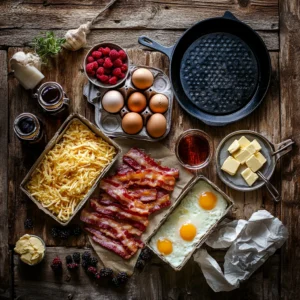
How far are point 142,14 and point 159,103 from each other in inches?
21.0

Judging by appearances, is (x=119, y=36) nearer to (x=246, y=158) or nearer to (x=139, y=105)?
(x=139, y=105)

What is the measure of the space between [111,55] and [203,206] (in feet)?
2.97

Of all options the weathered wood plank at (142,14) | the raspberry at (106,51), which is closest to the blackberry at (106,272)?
the raspberry at (106,51)

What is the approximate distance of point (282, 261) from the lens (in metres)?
2.76

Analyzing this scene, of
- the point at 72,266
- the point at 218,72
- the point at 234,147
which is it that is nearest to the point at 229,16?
the point at 218,72

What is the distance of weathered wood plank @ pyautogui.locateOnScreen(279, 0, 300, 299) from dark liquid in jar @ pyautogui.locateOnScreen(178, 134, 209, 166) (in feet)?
1.47

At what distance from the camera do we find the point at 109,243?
8.99 ft

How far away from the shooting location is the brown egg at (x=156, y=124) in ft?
8.72

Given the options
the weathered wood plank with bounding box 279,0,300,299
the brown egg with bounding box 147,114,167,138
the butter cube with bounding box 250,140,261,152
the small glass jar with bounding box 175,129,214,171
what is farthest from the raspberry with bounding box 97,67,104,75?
the weathered wood plank with bounding box 279,0,300,299

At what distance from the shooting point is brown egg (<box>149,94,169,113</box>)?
8.74ft

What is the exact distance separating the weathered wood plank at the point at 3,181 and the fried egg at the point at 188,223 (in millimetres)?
800

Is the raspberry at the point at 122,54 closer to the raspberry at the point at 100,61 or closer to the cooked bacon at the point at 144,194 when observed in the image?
the raspberry at the point at 100,61

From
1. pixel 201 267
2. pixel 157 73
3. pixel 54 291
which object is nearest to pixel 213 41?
pixel 157 73

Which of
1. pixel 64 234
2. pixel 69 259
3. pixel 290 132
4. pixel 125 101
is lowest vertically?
pixel 69 259
